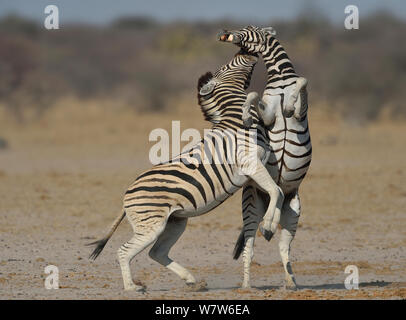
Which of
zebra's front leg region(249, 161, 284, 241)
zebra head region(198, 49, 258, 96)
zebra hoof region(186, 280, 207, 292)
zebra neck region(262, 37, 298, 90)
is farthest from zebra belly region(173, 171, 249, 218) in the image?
zebra head region(198, 49, 258, 96)

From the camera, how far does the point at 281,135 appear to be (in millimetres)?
6691

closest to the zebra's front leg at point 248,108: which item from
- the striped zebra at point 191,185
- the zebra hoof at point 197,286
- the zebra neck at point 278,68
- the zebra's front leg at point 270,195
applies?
the striped zebra at point 191,185

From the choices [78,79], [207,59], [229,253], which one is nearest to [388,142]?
[229,253]

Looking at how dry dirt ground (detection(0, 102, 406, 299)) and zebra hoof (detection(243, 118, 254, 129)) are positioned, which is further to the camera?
dry dirt ground (detection(0, 102, 406, 299))

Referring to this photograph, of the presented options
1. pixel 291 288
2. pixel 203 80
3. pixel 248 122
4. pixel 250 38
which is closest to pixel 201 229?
pixel 203 80

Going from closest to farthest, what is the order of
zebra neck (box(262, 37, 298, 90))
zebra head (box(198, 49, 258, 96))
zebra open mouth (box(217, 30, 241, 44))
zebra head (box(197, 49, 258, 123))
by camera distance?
1. zebra neck (box(262, 37, 298, 90))
2. zebra open mouth (box(217, 30, 241, 44))
3. zebra head (box(197, 49, 258, 123))
4. zebra head (box(198, 49, 258, 96))

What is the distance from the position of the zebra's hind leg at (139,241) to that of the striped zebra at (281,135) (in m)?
0.86

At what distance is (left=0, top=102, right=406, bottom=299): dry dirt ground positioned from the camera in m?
6.95

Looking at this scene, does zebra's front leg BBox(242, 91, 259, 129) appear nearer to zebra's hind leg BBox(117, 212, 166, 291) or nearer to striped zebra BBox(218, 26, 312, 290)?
striped zebra BBox(218, 26, 312, 290)

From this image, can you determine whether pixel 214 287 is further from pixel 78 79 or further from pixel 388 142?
pixel 78 79

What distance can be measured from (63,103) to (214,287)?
74.6ft

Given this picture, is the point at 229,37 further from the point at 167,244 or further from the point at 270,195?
the point at 167,244

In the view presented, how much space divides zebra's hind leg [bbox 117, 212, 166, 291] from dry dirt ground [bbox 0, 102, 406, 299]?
0.13 metres

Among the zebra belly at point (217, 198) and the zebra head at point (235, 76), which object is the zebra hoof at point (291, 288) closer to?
the zebra belly at point (217, 198)
